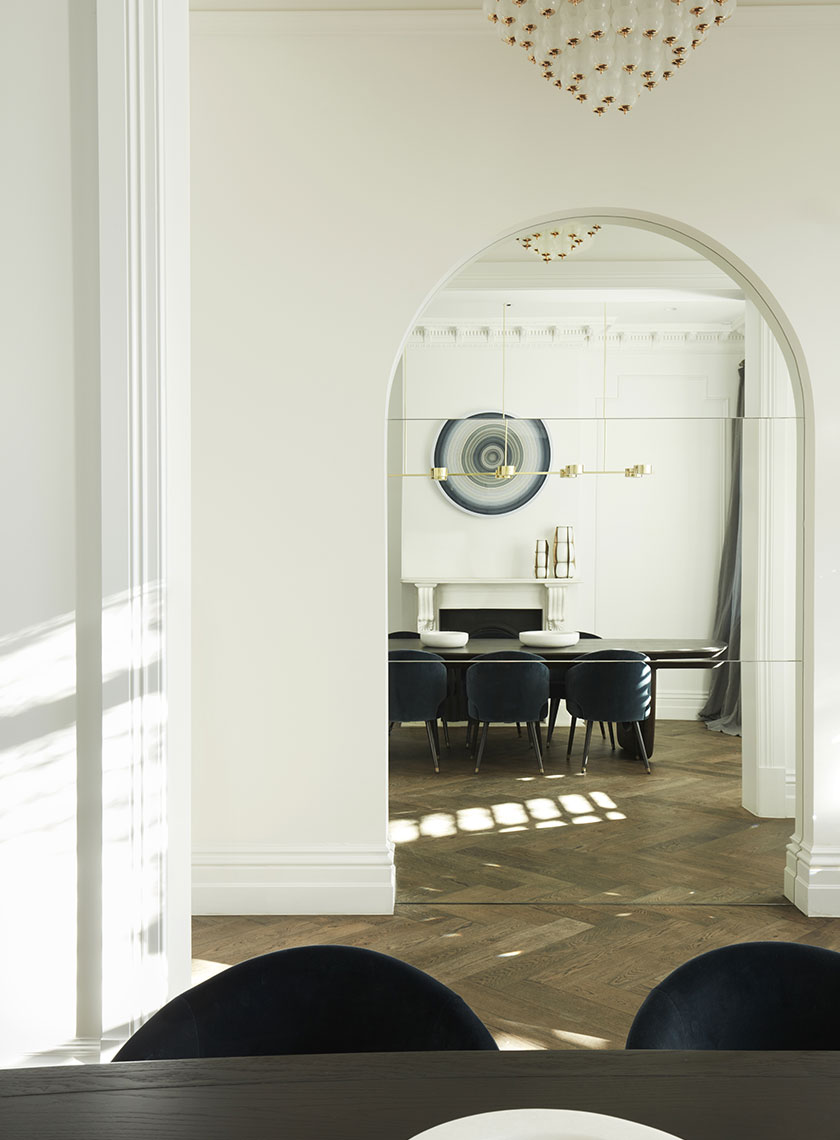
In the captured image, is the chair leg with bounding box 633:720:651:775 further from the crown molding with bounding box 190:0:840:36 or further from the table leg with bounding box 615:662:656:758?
the crown molding with bounding box 190:0:840:36

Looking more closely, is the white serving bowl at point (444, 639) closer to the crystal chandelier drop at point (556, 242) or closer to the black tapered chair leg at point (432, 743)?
the black tapered chair leg at point (432, 743)

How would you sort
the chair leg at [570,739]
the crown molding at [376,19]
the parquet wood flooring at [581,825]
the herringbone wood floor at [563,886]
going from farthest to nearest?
1. the chair leg at [570,739]
2. the parquet wood flooring at [581,825]
3. the crown molding at [376,19]
4. the herringbone wood floor at [563,886]

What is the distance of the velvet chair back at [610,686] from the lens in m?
3.91

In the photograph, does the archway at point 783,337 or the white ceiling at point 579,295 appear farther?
the white ceiling at point 579,295

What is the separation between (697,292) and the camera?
4238 millimetres

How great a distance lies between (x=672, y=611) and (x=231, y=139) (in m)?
2.56

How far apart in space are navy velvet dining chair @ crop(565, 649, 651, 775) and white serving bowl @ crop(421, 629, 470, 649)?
480 mm

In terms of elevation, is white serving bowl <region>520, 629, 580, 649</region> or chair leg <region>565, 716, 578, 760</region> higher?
white serving bowl <region>520, 629, 580, 649</region>

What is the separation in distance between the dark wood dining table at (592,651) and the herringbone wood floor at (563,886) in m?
0.19

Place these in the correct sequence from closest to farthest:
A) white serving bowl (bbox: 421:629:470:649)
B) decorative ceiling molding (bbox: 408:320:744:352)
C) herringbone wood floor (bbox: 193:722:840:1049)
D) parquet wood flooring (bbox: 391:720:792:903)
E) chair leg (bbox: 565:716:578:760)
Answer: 1. herringbone wood floor (bbox: 193:722:840:1049)
2. parquet wood flooring (bbox: 391:720:792:903)
3. decorative ceiling molding (bbox: 408:320:744:352)
4. white serving bowl (bbox: 421:629:470:649)
5. chair leg (bbox: 565:716:578:760)

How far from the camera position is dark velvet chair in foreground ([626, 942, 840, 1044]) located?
4.16ft

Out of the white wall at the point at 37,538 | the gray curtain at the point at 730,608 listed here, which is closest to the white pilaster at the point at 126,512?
the white wall at the point at 37,538

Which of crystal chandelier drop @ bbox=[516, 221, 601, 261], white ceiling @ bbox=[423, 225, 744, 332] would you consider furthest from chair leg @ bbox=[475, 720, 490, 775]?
crystal chandelier drop @ bbox=[516, 221, 601, 261]

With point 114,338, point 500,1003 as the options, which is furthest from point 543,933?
point 114,338
